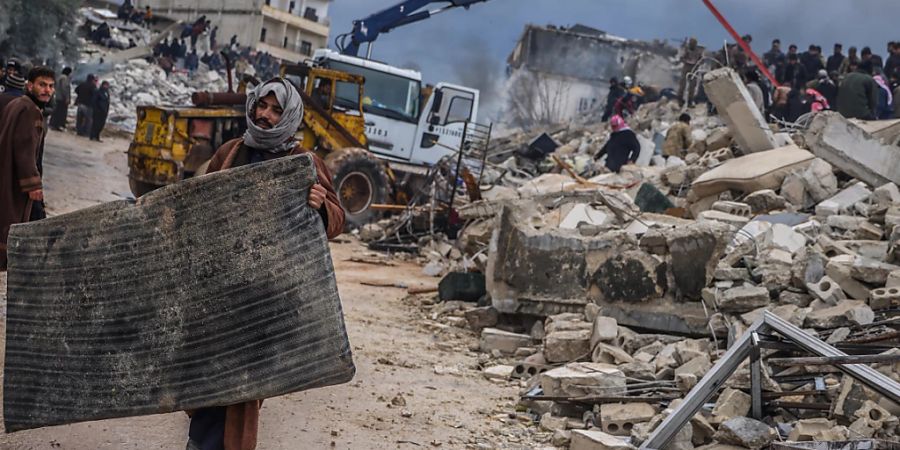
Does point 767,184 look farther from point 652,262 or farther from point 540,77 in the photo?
point 540,77

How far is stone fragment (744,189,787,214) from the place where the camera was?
9906 mm

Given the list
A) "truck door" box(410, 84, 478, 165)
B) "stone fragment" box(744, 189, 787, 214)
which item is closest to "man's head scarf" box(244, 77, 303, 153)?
"stone fragment" box(744, 189, 787, 214)

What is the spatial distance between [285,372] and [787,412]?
3012 millimetres

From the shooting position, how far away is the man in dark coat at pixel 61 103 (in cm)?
2298

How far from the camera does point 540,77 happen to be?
45.1 m

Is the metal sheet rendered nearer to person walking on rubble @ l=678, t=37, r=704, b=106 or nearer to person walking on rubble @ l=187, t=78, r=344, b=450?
person walking on rubble @ l=187, t=78, r=344, b=450

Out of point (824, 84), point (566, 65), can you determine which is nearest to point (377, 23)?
point (824, 84)

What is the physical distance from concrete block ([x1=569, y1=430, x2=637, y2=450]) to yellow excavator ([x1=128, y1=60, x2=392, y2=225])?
8.80 m

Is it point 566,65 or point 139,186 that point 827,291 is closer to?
point 139,186

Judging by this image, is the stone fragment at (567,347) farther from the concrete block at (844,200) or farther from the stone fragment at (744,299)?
the concrete block at (844,200)

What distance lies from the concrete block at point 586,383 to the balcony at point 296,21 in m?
59.0

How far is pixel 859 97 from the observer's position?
1351 cm

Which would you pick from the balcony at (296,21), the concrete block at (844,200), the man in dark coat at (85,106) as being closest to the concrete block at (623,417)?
the concrete block at (844,200)

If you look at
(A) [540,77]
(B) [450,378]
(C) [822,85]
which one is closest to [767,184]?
(B) [450,378]
